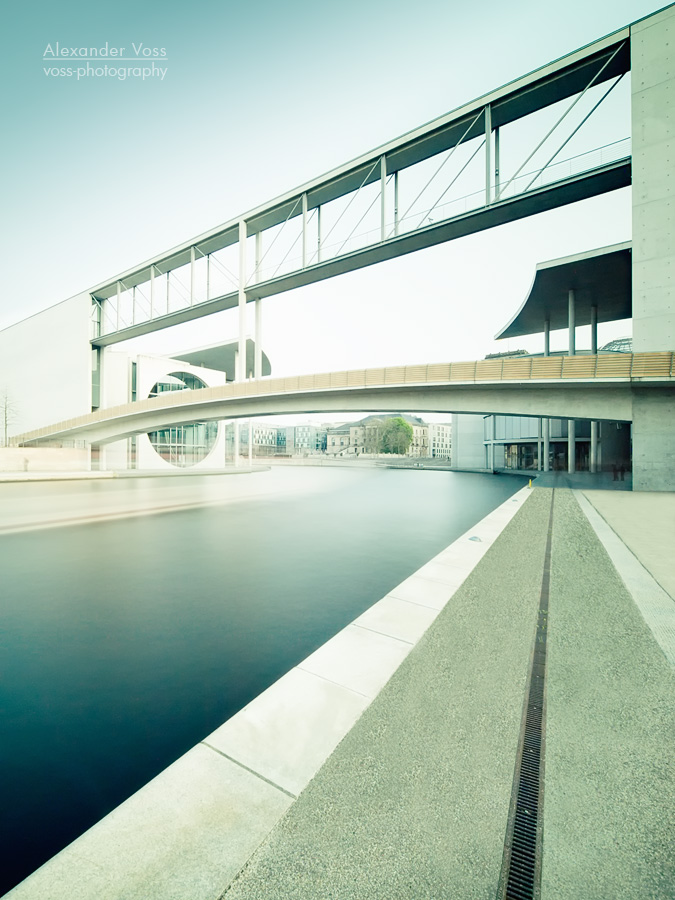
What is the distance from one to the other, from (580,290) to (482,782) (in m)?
45.4

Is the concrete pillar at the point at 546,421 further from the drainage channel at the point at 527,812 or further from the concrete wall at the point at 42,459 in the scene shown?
the concrete wall at the point at 42,459

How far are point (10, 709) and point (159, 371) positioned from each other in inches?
2066

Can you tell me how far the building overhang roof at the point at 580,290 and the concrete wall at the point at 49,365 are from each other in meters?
51.4

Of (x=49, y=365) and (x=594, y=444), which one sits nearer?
(x=594, y=444)

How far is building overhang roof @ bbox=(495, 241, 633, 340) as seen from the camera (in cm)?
3209

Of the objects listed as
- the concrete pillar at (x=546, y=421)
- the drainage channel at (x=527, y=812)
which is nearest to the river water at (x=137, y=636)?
the drainage channel at (x=527, y=812)

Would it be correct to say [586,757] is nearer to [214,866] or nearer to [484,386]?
[214,866]

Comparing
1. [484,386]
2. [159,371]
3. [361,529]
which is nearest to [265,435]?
[159,371]

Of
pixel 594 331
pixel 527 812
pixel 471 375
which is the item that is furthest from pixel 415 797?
pixel 594 331

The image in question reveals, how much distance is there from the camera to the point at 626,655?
385cm

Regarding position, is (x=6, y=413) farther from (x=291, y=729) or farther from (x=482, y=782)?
(x=482, y=782)

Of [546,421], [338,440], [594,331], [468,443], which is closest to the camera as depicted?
[594,331]

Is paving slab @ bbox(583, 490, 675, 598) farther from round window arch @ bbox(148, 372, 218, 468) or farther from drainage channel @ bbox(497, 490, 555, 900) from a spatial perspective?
round window arch @ bbox(148, 372, 218, 468)

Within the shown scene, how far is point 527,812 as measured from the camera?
82.9 inches
